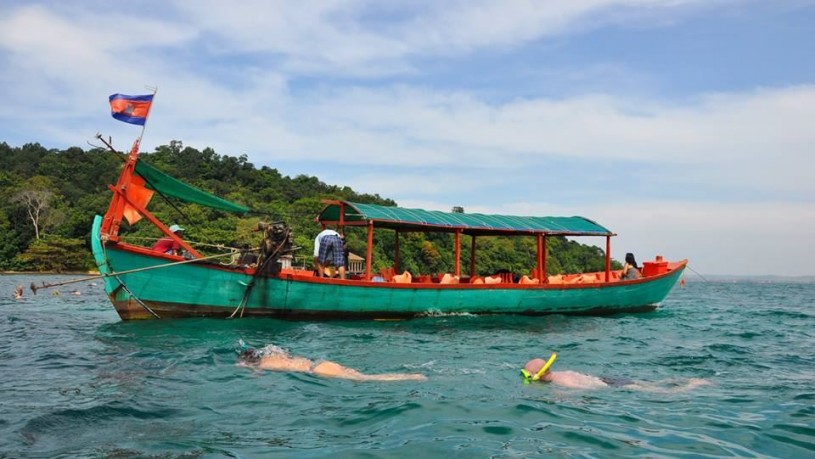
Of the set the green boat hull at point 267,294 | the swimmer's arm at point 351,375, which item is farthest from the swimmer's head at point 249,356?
the green boat hull at point 267,294

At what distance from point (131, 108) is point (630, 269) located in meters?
15.7

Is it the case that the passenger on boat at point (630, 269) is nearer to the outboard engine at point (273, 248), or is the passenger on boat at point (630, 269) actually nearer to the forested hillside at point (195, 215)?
the outboard engine at point (273, 248)

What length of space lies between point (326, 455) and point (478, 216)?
14.7m

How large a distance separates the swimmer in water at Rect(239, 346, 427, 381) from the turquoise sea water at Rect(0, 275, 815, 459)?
0.30 m

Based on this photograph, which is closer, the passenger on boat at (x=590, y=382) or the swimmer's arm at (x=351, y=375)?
the passenger on boat at (x=590, y=382)

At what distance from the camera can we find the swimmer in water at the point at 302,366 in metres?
8.75

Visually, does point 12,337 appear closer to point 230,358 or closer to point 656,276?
point 230,358

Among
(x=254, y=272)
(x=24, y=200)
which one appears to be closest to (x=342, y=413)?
(x=254, y=272)

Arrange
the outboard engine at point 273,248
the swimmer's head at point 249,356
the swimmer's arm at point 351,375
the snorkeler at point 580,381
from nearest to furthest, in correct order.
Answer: the snorkeler at point 580,381 → the swimmer's arm at point 351,375 → the swimmer's head at point 249,356 → the outboard engine at point 273,248

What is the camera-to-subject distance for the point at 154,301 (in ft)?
46.0

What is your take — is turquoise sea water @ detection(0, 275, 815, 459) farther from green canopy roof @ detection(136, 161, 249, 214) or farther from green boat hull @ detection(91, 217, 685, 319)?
green canopy roof @ detection(136, 161, 249, 214)

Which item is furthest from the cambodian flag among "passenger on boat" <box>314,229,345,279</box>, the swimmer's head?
the swimmer's head

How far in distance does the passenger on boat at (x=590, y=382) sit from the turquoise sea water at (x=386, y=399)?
22 centimetres

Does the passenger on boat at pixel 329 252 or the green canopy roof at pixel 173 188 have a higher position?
the green canopy roof at pixel 173 188
